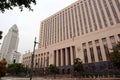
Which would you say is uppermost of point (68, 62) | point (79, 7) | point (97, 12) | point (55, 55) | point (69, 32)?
point (79, 7)

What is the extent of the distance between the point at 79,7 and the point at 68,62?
39.0 m

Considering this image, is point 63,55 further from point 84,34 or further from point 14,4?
point 14,4

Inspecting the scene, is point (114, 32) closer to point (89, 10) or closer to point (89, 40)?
point (89, 40)

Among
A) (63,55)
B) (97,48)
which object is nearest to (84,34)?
(97,48)

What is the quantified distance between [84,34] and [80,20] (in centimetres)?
1631

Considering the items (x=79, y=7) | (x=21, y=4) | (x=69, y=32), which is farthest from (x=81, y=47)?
(x=21, y=4)

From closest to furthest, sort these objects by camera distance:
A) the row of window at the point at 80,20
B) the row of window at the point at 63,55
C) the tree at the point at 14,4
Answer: the tree at the point at 14,4 → the row of window at the point at 80,20 → the row of window at the point at 63,55

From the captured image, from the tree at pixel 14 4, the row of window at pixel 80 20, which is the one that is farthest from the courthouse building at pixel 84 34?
the tree at pixel 14 4

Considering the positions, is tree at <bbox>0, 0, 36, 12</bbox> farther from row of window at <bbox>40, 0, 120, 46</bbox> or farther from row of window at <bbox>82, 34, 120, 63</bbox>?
row of window at <bbox>40, 0, 120, 46</bbox>

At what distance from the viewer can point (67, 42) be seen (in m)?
70.3

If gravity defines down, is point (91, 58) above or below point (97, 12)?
below

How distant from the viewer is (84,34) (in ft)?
208

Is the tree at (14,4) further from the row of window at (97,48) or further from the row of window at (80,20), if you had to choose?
the row of window at (80,20)

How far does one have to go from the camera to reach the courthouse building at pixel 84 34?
168ft
